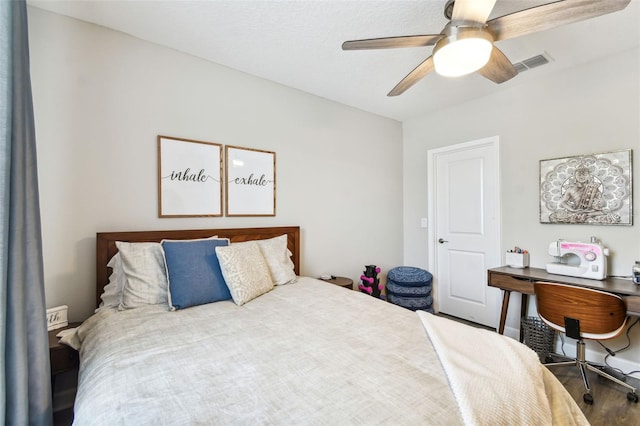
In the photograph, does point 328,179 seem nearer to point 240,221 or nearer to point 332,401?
point 240,221

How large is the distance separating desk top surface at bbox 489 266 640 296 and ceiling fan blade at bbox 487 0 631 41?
179cm

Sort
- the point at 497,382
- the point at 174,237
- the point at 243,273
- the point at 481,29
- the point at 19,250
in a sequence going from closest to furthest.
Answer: the point at 497,382
the point at 19,250
the point at 481,29
the point at 243,273
the point at 174,237

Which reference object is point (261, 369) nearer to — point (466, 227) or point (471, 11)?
point (471, 11)

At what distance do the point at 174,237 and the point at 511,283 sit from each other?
114 inches

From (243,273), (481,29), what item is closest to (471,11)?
(481,29)

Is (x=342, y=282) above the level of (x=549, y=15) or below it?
below

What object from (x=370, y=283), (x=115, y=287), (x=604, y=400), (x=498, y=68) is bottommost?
(x=604, y=400)

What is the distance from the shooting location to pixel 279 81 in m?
2.87

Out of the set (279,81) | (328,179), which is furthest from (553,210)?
(279,81)

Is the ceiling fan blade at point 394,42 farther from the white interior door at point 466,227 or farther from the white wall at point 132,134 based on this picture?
the white interior door at point 466,227

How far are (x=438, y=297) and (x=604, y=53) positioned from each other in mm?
2861

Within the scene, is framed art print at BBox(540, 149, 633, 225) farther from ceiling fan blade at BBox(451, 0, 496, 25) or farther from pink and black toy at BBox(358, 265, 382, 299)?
ceiling fan blade at BBox(451, 0, 496, 25)

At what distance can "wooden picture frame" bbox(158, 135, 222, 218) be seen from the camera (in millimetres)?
2239

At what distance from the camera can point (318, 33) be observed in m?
2.09
